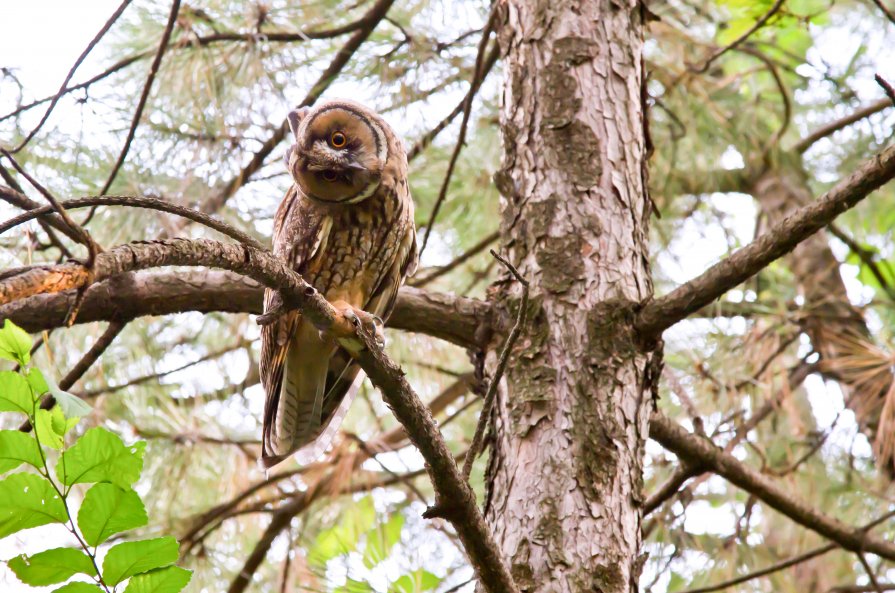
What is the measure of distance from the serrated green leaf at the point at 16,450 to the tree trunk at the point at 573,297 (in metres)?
1.24

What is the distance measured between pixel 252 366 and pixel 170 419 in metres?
0.40

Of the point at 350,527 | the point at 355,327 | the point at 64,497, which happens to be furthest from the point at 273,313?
the point at 350,527

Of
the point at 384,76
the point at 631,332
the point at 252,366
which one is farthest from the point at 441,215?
the point at 631,332

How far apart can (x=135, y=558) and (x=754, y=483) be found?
196cm

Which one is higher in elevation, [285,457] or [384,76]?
[384,76]

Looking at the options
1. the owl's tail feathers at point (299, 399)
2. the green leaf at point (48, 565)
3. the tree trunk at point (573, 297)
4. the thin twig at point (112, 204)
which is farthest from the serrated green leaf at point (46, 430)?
the owl's tail feathers at point (299, 399)

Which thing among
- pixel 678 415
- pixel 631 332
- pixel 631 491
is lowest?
pixel 631 491

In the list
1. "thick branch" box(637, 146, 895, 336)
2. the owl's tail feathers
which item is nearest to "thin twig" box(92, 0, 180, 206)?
the owl's tail feathers

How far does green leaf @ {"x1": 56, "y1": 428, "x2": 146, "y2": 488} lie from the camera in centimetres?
103

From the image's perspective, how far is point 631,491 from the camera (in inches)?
85.3

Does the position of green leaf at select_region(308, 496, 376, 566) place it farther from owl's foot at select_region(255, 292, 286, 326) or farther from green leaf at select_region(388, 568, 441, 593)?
owl's foot at select_region(255, 292, 286, 326)

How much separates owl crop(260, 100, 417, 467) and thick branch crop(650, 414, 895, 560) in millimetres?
850

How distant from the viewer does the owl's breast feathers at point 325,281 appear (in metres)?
2.72

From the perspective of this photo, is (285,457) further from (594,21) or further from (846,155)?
(846,155)
